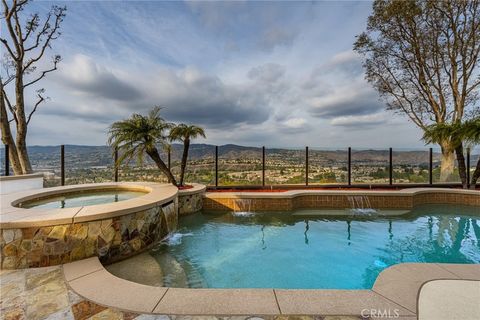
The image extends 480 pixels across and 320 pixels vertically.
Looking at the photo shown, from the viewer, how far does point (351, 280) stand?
2.64m

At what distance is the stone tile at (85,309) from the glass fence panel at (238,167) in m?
6.30

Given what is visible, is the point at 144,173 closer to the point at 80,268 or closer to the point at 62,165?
the point at 62,165

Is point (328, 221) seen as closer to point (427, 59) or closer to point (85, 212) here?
point (85, 212)

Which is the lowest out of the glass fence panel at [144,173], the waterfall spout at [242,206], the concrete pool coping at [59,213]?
the waterfall spout at [242,206]

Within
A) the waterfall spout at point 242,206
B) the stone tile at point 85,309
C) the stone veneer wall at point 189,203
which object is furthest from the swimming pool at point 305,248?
the stone tile at point 85,309

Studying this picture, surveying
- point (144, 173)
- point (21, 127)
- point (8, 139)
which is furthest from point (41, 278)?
point (21, 127)

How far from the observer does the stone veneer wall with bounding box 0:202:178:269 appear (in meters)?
2.41

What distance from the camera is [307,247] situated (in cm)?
361

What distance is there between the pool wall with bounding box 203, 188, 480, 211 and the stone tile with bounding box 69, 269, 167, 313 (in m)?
4.08

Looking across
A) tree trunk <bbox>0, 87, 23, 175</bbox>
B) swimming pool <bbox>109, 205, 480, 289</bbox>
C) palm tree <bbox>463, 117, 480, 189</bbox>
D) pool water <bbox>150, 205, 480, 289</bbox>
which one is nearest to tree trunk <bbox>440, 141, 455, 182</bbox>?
palm tree <bbox>463, 117, 480, 189</bbox>

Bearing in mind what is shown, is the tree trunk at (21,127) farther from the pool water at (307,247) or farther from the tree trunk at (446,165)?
the tree trunk at (446,165)

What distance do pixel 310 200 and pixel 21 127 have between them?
33.4 ft

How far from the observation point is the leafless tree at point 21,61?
22.3 feet

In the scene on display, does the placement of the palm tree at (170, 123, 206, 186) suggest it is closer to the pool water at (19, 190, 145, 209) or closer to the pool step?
the pool water at (19, 190, 145, 209)
